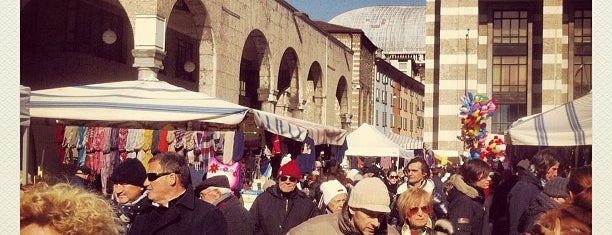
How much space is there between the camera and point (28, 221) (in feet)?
9.29

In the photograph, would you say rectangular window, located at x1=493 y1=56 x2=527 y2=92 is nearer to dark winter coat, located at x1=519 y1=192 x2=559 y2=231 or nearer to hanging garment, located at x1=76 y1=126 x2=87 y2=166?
hanging garment, located at x1=76 y1=126 x2=87 y2=166

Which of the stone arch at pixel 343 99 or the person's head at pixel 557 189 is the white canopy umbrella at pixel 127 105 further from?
the stone arch at pixel 343 99

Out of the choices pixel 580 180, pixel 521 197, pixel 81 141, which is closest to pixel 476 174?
pixel 521 197

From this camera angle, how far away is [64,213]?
9.12 feet

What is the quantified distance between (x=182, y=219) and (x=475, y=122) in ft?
50.7

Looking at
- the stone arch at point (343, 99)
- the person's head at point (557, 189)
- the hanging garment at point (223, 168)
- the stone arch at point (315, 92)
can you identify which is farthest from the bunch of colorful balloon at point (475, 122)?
the stone arch at point (343, 99)

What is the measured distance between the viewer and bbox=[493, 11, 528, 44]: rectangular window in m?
34.2

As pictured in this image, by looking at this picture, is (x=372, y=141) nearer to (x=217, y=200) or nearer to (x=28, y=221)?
Result: (x=217, y=200)

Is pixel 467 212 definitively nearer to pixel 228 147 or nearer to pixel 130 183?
pixel 130 183

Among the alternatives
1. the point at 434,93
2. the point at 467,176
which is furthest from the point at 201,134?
the point at 434,93

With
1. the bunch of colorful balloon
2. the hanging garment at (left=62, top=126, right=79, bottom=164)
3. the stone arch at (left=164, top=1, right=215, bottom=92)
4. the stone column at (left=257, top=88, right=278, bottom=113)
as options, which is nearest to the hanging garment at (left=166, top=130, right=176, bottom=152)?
the hanging garment at (left=62, top=126, right=79, bottom=164)

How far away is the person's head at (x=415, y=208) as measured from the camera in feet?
20.7

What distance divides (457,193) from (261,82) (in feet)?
54.1

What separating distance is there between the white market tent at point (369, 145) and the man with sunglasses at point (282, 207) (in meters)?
11.9
